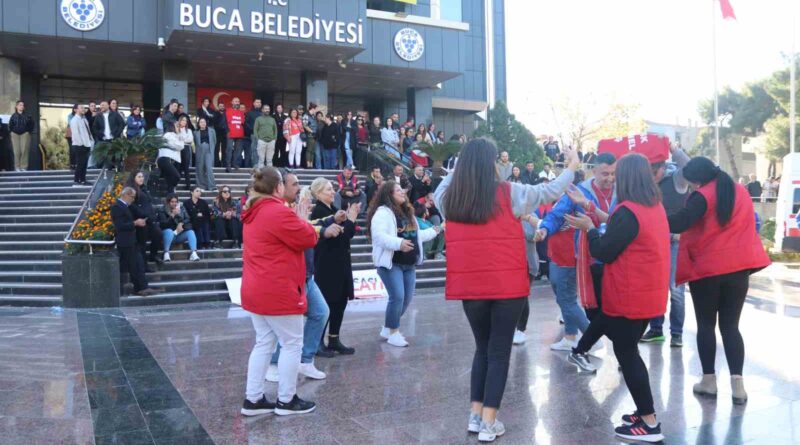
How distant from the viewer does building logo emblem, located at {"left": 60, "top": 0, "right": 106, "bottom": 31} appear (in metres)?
19.4

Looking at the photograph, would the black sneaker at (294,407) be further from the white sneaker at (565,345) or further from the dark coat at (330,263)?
the white sneaker at (565,345)

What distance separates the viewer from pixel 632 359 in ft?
13.8

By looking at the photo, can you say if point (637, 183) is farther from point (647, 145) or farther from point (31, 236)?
point (31, 236)

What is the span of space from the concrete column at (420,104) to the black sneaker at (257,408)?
23.1m

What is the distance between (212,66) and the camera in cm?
2350

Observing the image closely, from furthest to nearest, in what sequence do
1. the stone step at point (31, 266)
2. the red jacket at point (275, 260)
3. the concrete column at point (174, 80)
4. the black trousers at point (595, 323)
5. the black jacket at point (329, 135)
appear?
the concrete column at point (174, 80) < the black jacket at point (329, 135) < the stone step at point (31, 266) < the black trousers at point (595, 323) < the red jacket at point (275, 260)

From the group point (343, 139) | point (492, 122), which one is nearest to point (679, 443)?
point (343, 139)

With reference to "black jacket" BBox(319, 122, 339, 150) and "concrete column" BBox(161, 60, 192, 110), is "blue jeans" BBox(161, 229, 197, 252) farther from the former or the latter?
"concrete column" BBox(161, 60, 192, 110)

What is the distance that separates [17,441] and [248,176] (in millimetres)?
13116

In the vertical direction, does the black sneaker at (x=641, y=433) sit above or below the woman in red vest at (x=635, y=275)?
below

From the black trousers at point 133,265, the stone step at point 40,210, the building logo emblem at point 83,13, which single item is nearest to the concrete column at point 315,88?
the building logo emblem at point 83,13

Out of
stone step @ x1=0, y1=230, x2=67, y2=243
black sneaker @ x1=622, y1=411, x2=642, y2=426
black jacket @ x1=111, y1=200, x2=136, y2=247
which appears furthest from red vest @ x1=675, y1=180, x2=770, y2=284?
stone step @ x1=0, y1=230, x2=67, y2=243

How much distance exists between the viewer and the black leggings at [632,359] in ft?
13.6

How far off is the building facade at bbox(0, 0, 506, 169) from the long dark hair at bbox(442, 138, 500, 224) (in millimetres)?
17057
